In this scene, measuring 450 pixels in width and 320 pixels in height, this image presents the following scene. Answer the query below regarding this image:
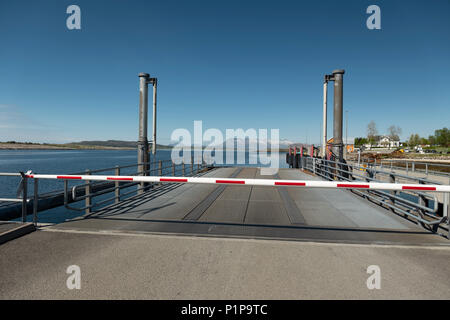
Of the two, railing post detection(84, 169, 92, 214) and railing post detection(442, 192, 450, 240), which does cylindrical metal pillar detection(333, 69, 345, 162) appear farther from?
railing post detection(84, 169, 92, 214)

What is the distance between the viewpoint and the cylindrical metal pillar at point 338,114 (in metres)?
12.4

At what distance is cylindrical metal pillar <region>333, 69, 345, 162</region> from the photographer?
12.4 meters

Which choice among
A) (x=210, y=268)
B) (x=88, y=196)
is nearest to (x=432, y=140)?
(x=88, y=196)

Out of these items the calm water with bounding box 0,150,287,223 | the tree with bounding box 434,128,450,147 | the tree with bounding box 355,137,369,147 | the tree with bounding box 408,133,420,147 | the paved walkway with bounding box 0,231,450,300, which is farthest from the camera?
the tree with bounding box 355,137,369,147

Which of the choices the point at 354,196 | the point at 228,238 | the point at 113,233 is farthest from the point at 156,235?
the point at 354,196

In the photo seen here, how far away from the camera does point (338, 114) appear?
12.5 m

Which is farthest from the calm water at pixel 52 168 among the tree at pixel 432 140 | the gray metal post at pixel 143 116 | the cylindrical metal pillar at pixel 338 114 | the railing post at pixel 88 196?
the tree at pixel 432 140

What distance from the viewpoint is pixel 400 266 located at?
11.0ft

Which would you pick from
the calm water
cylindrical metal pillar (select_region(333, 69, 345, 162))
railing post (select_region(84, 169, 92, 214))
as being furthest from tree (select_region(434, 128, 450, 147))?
railing post (select_region(84, 169, 92, 214))

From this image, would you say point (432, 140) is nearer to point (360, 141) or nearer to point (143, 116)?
point (360, 141)

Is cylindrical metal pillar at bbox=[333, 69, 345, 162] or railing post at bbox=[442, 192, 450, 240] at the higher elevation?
cylindrical metal pillar at bbox=[333, 69, 345, 162]

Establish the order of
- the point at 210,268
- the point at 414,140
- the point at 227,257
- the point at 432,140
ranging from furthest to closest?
the point at 414,140
the point at 432,140
the point at 227,257
the point at 210,268

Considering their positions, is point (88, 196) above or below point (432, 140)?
below
